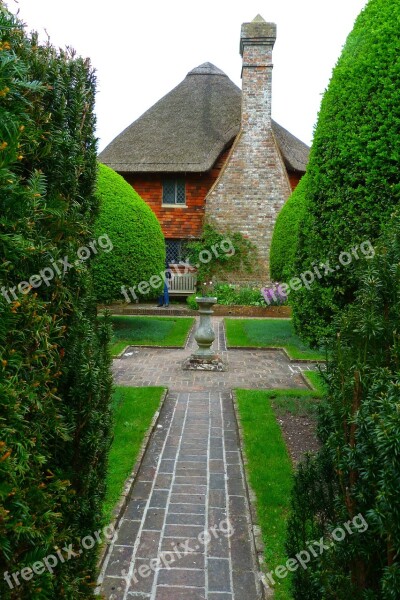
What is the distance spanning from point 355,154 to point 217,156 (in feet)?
55.5

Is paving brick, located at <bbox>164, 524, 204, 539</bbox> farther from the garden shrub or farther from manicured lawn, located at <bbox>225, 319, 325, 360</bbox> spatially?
manicured lawn, located at <bbox>225, 319, 325, 360</bbox>

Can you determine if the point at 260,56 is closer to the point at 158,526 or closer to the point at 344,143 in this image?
the point at 344,143

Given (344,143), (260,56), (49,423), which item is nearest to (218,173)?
(260,56)

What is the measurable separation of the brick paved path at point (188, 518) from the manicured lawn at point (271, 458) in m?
0.16

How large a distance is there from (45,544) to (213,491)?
117 inches

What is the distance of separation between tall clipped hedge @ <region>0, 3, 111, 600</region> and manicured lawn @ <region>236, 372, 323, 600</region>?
152 cm

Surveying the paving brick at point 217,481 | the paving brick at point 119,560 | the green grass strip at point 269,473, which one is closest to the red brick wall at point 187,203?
the green grass strip at point 269,473

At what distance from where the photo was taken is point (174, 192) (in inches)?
847

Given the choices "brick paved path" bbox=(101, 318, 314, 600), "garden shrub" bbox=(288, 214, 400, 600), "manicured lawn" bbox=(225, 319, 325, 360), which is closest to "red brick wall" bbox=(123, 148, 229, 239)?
"manicured lawn" bbox=(225, 319, 325, 360)

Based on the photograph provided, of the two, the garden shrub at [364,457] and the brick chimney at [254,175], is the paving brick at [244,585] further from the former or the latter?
the brick chimney at [254,175]

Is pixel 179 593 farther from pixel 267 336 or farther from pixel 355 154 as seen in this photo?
pixel 267 336

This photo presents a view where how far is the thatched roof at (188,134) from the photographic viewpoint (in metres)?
20.8

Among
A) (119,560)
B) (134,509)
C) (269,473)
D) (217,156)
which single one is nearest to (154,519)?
(134,509)

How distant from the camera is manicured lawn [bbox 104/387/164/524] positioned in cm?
455
